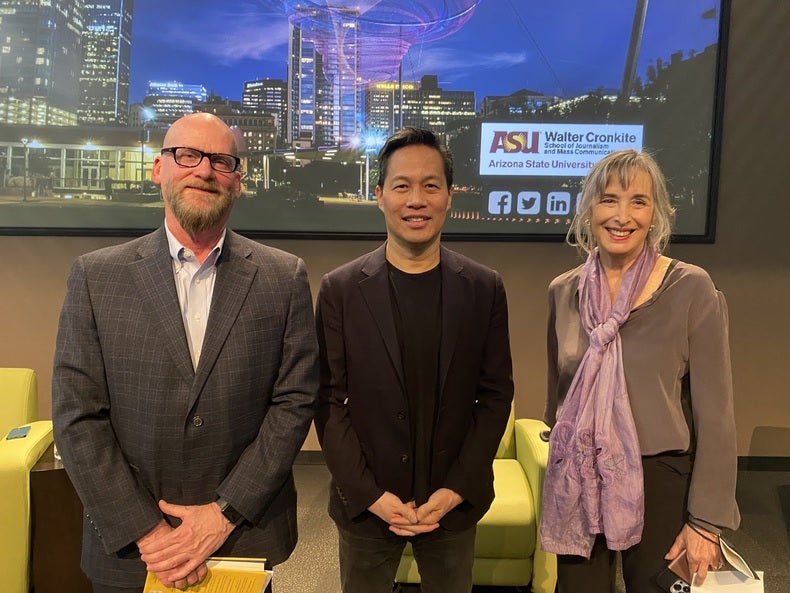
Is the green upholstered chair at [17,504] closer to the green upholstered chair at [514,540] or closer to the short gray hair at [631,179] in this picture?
the green upholstered chair at [514,540]

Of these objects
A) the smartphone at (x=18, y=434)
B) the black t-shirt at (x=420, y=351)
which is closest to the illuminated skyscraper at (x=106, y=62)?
the smartphone at (x=18, y=434)

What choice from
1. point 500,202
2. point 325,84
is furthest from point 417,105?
point 500,202

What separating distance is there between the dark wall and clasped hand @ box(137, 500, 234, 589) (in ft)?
7.01

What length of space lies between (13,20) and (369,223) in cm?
230

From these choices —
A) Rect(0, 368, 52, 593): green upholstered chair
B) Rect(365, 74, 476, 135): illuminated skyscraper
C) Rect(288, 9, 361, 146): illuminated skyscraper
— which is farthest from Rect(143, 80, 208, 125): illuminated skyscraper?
Rect(0, 368, 52, 593): green upholstered chair

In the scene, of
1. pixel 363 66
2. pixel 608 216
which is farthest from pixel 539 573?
Result: pixel 363 66

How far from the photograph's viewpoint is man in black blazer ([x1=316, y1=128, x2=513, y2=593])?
1438mm

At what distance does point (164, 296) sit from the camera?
1266 millimetres

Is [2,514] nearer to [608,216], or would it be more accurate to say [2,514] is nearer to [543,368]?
[608,216]

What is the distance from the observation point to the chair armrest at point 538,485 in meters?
2.20

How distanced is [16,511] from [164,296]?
1.37 metres

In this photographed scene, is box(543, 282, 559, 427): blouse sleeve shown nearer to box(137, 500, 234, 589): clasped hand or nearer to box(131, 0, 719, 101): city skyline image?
box(137, 500, 234, 589): clasped hand

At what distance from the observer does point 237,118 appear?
10.5 ft

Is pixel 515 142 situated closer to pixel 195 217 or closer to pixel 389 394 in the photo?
pixel 389 394
